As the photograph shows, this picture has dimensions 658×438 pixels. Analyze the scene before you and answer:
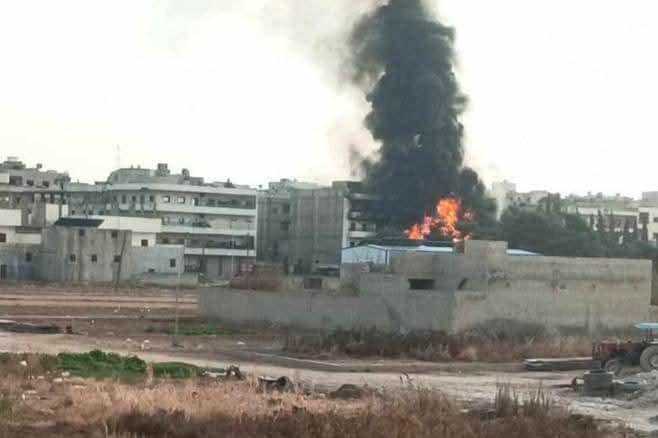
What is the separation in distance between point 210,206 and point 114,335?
187 feet

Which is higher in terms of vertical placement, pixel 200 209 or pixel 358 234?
pixel 200 209

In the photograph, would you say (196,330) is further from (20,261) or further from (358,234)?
(358,234)

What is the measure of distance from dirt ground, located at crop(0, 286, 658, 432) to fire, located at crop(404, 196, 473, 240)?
2403 cm

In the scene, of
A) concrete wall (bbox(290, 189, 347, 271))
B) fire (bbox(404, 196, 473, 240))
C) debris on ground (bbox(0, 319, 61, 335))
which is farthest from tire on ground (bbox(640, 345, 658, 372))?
concrete wall (bbox(290, 189, 347, 271))

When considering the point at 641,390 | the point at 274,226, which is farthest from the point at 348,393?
the point at 274,226

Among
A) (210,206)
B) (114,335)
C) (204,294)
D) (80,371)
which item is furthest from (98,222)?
(80,371)

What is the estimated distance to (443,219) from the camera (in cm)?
7631

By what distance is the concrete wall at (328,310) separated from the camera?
1551 inches

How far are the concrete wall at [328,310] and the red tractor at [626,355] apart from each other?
22.6 feet

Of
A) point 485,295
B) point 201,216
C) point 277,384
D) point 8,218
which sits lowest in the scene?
point 277,384

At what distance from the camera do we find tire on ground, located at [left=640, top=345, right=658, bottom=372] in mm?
32250

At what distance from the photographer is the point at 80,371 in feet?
93.5

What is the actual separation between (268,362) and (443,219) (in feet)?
141

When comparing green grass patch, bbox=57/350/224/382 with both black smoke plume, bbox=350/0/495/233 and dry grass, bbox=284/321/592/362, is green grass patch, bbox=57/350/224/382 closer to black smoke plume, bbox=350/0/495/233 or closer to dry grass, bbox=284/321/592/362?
dry grass, bbox=284/321/592/362
